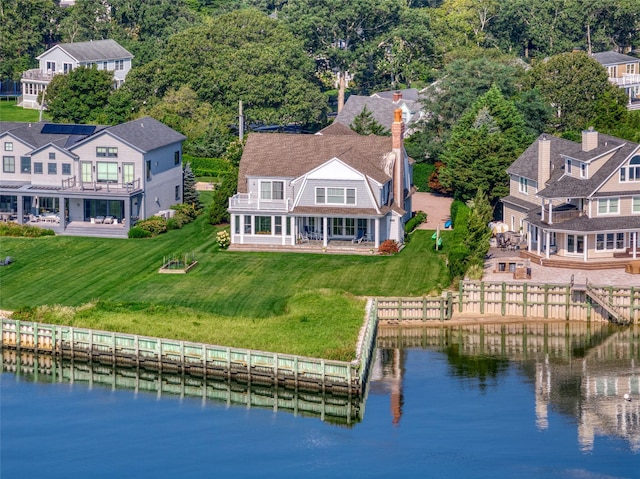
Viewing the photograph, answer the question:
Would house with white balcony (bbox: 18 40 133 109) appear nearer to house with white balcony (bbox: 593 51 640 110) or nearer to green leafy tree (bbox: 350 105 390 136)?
green leafy tree (bbox: 350 105 390 136)

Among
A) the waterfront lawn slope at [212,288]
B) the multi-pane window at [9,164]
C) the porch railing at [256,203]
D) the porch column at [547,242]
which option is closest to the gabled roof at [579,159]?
the porch column at [547,242]

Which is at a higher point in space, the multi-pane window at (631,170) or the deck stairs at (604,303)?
the multi-pane window at (631,170)

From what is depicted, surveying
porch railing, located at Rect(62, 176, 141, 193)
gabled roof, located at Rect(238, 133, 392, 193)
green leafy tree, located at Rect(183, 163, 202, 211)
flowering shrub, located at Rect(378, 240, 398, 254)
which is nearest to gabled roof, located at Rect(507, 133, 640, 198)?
flowering shrub, located at Rect(378, 240, 398, 254)

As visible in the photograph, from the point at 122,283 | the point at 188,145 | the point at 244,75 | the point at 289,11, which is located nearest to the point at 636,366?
the point at 122,283

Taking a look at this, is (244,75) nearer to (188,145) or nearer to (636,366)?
(188,145)

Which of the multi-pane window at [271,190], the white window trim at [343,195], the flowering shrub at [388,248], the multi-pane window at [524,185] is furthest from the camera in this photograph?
the multi-pane window at [524,185]

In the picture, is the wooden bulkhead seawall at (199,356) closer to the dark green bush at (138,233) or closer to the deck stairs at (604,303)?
the deck stairs at (604,303)
